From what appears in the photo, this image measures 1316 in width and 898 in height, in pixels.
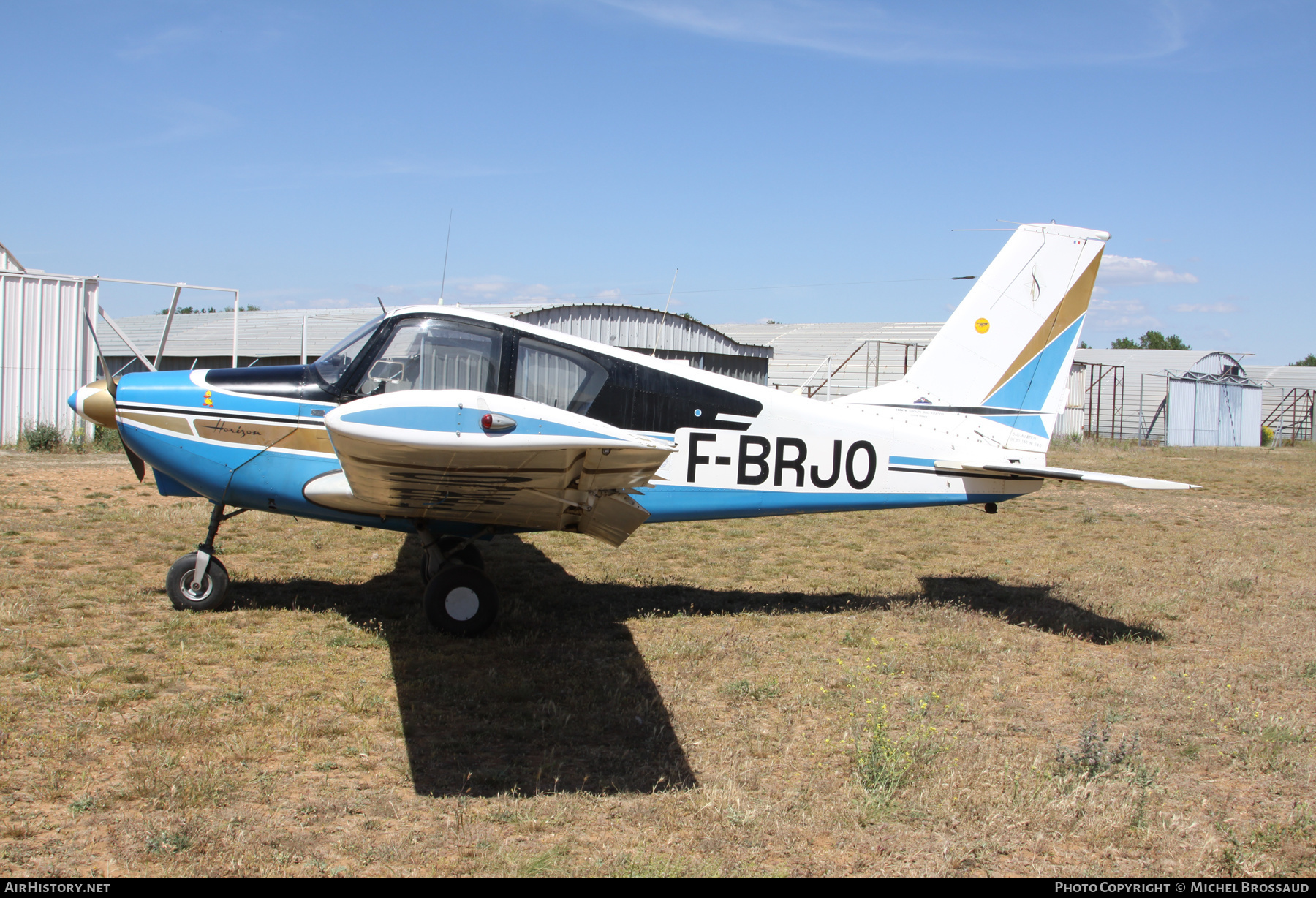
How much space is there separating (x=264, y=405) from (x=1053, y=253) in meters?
6.61

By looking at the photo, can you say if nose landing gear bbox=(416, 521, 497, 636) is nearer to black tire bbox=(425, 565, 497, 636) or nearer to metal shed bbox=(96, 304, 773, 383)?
black tire bbox=(425, 565, 497, 636)

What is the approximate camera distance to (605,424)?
472cm

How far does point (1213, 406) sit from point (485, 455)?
46.6 meters

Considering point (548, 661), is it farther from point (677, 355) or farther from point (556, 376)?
point (677, 355)

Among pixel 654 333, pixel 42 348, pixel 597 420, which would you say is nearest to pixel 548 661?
pixel 597 420

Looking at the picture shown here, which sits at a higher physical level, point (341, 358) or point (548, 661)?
point (341, 358)

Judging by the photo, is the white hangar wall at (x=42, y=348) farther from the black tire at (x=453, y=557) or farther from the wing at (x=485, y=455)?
the wing at (x=485, y=455)

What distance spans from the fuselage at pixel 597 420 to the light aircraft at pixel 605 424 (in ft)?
0.05

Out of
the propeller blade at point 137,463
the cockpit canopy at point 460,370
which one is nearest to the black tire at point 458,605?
the cockpit canopy at point 460,370

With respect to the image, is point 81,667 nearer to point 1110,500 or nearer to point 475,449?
point 475,449

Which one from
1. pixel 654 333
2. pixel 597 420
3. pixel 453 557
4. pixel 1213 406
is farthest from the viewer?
pixel 1213 406

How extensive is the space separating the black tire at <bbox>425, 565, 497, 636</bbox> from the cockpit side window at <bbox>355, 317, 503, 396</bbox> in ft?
4.60

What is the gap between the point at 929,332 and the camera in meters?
41.9

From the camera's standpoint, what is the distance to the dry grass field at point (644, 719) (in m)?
3.49
